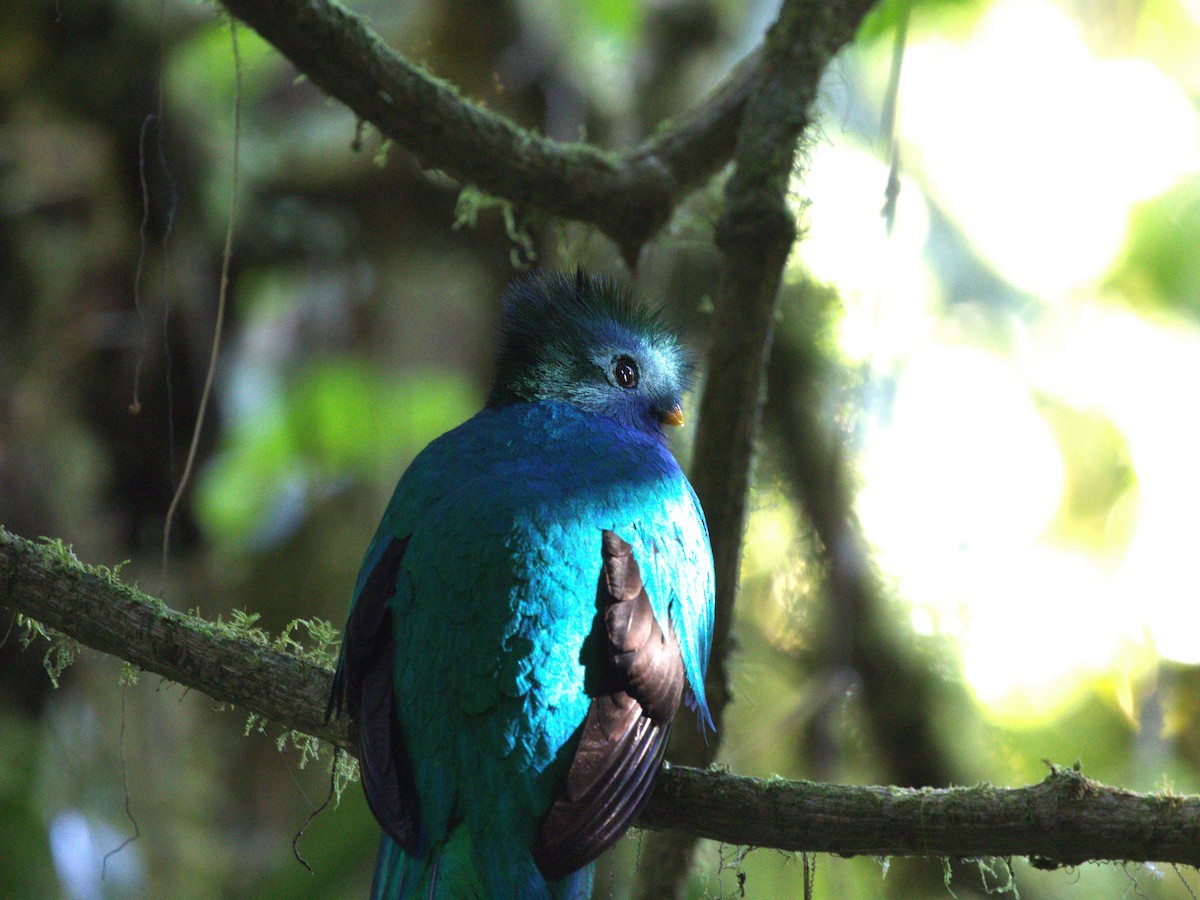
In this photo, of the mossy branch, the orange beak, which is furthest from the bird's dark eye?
the mossy branch

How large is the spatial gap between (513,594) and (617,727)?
342 millimetres

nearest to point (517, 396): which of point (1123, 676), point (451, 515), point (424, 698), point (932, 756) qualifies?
point (451, 515)

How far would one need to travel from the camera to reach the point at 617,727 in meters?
2.37

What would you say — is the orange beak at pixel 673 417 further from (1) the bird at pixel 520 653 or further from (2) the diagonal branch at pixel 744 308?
(1) the bird at pixel 520 653

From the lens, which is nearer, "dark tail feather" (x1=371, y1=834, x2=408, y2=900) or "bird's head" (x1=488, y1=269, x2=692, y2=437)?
"dark tail feather" (x1=371, y1=834, x2=408, y2=900)

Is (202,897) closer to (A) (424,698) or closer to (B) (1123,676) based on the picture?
(A) (424,698)

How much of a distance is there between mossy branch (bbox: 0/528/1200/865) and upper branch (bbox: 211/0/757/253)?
142 centimetres

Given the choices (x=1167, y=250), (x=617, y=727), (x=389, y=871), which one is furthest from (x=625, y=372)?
(x=1167, y=250)

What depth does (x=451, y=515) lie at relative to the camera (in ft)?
8.63

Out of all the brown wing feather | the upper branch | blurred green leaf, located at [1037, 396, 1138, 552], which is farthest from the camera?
blurred green leaf, located at [1037, 396, 1138, 552]

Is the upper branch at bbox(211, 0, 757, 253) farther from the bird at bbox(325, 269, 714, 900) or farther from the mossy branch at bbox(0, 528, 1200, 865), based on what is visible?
the mossy branch at bbox(0, 528, 1200, 865)

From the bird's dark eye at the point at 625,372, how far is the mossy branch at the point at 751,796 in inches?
46.8

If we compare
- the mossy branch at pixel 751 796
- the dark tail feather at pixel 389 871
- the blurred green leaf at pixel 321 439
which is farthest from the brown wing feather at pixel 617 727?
the blurred green leaf at pixel 321 439

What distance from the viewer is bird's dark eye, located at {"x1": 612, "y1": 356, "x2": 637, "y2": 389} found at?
3318mm
